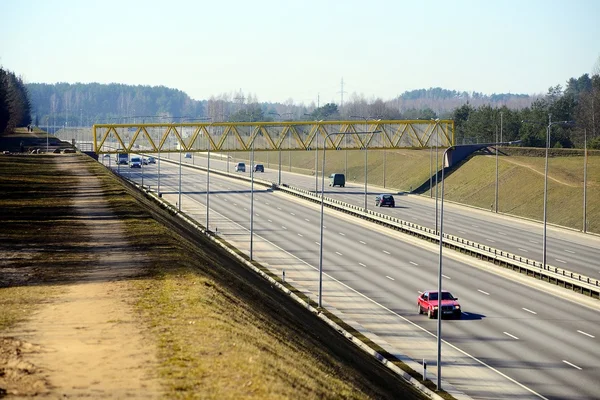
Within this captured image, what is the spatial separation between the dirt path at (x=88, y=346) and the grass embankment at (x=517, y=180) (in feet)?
A: 204

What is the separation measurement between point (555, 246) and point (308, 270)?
2192 cm

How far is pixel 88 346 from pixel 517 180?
93.4 meters

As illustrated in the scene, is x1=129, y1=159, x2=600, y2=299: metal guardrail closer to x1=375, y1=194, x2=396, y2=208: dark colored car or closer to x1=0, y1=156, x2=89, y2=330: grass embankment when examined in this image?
x1=375, y1=194, x2=396, y2=208: dark colored car

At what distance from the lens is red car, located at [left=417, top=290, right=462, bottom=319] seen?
50844mm

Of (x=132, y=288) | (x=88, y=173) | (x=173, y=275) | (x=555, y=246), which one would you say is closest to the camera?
(x=132, y=288)

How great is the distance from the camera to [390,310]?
5350 cm

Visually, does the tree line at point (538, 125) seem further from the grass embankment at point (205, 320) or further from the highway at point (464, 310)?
the grass embankment at point (205, 320)

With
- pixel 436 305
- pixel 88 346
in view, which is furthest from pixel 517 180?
pixel 88 346

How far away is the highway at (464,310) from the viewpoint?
3931cm

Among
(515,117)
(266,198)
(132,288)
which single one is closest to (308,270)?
(132,288)

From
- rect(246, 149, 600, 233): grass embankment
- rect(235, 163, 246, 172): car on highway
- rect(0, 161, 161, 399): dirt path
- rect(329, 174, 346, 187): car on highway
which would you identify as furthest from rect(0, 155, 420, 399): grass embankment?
rect(235, 163, 246, 172): car on highway

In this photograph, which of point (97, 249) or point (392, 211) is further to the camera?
point (392, 211)

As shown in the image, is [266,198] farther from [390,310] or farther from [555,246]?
[390,310]

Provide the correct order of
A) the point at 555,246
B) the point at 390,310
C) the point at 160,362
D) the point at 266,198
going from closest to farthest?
the point at 160,362 → the point at 390,310 → the point at 555,246 → the point at 266,198
